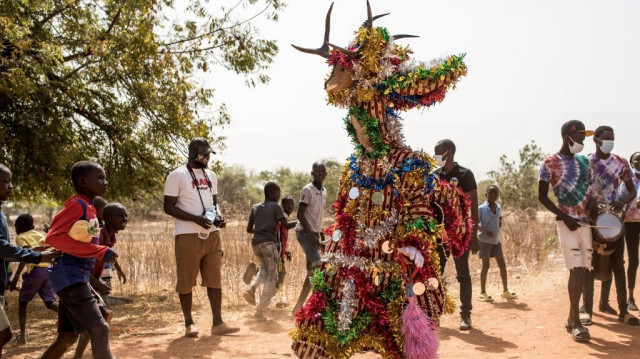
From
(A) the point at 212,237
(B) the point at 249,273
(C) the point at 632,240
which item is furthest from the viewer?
(B) the point at 249,273

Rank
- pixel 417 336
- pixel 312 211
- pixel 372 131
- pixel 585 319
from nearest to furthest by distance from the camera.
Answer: pixel 417 336
pixel 372 131
pixel 585 319
pixel 312 211

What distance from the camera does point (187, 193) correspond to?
672 cm

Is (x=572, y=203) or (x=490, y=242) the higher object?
(x=572, y=203)

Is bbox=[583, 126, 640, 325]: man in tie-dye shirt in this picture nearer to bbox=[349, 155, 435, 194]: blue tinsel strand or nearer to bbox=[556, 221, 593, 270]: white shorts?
bbox=[556, 221, 593, 270]: white shorts

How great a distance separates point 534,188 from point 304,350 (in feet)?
82.3

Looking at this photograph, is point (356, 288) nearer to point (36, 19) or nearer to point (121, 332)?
point (121, 332)

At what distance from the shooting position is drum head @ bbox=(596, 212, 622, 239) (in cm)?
684

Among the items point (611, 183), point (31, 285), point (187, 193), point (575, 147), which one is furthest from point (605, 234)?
point (31, 285)

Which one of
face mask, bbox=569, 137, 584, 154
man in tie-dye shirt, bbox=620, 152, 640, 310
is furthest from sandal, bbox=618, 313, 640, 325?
face mask, bbox=569, 137, 584, 154

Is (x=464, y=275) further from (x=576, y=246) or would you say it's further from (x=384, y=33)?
(x=384, y=33)

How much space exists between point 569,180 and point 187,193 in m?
4.14

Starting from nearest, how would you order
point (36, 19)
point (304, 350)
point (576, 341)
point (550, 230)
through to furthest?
point (304, 350)
point (576, 341)
point (36, 19)
point (550, 230)

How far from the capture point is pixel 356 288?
457 centimetres

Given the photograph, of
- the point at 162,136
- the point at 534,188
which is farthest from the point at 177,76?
the point at 534,188
